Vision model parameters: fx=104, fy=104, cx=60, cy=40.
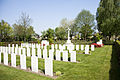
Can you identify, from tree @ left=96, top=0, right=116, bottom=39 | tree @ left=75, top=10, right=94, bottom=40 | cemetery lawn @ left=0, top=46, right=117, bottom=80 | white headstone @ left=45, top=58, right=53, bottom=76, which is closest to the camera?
cemetery lawn @ left=0, top=46, right=117, bottom=80

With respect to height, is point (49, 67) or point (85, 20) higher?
point (85, 20)

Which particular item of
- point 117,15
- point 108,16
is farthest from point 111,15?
point 117,15

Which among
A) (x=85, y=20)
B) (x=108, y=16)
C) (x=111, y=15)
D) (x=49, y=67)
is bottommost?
(x=49, y=67)

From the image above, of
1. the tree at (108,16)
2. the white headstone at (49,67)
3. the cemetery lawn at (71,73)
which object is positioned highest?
the tree at (108,16)

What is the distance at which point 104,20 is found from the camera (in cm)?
A: 2533

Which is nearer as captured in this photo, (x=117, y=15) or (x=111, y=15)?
(x=117, y=15)

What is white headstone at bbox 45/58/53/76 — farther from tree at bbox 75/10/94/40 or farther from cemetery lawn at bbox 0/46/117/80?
tree at bbox 75/10/94/40

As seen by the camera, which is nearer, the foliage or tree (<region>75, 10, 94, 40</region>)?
the foliage

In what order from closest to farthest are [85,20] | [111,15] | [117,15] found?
[117,15] → [111,15] → [85,20]

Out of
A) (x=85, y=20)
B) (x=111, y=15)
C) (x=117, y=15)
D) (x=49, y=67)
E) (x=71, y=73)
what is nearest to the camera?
(x=49, y=67)

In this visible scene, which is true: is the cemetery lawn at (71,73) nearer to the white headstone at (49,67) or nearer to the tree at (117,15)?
the white headstone at (49,67)

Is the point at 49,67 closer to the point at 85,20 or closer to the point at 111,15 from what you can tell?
the point at 111,15

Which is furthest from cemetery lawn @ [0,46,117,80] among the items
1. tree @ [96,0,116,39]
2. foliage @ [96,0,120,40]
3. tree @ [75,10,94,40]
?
tree @ [75,10,94,40]

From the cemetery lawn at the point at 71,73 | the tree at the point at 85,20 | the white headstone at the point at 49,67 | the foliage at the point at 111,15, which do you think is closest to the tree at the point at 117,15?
the foliage at the point at 111,15
